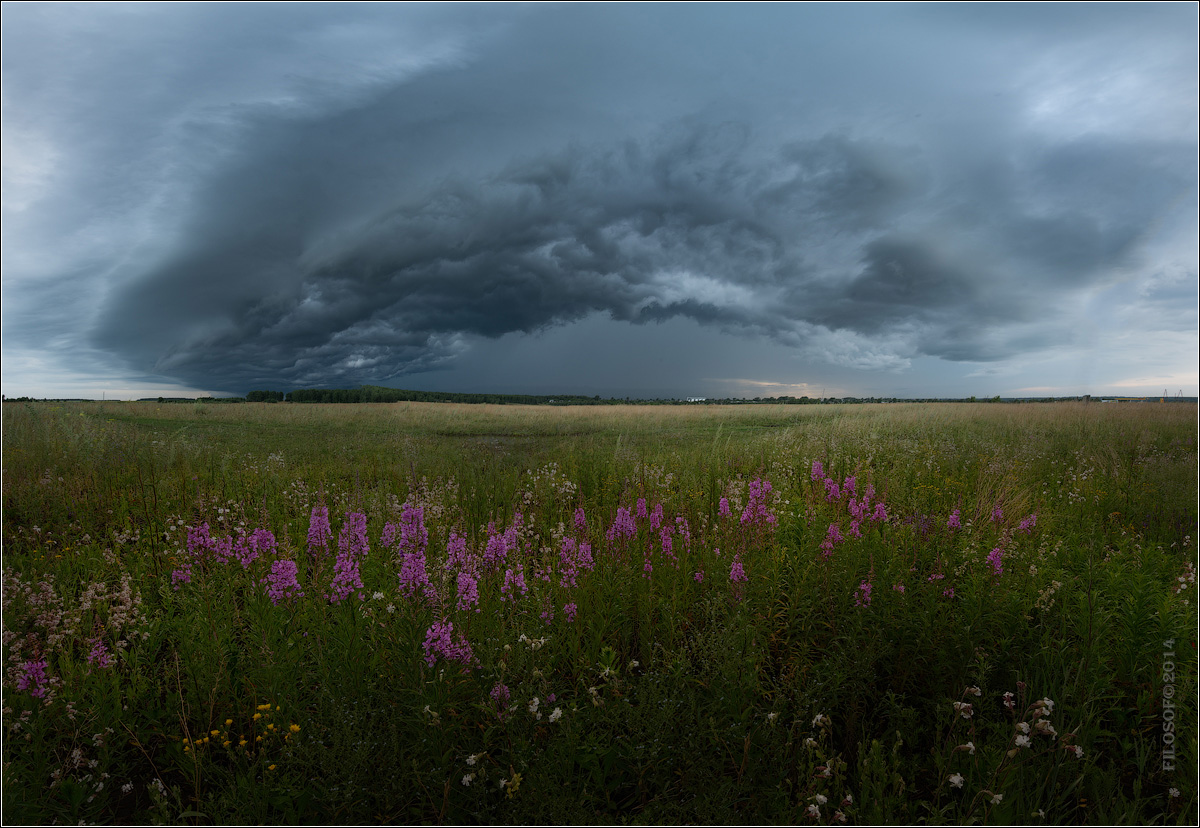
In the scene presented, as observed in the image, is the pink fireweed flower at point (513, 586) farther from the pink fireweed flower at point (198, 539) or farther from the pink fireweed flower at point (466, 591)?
the pink fireweed flower at point (198, 539)

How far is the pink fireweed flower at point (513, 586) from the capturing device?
334cm

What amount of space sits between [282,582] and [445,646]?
1.49 m

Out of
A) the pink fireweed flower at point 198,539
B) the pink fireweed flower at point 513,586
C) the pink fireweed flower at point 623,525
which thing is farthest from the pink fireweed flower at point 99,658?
the pink fireweed flower at point 623,525

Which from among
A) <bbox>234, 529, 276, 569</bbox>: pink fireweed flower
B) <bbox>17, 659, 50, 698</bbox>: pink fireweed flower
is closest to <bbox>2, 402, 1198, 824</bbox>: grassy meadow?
<bbox>17, 659, 50, 698</bbox>: pink fireweed flower

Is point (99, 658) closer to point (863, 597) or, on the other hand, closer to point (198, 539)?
point (198, 539)

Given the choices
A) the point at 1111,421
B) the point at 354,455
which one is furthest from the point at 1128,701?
the point at 1111,421

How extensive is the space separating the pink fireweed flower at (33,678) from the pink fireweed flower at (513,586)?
2.58 metres

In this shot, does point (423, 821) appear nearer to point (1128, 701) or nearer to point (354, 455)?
point (1128, 701)

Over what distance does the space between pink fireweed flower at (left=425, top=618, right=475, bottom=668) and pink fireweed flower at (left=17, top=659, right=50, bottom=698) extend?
7.46 feet

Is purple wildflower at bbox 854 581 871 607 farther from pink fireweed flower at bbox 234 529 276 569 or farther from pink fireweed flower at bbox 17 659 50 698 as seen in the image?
pink fireweed flower at bbox 17 659 50 698

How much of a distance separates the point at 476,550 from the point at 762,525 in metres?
2.60

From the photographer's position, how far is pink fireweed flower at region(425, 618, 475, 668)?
8.55 ft

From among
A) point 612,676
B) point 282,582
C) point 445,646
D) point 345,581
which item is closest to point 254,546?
point 282,582

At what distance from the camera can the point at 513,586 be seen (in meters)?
3.62
